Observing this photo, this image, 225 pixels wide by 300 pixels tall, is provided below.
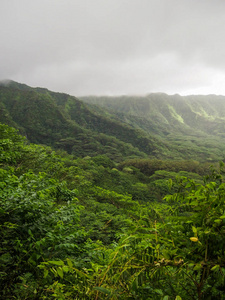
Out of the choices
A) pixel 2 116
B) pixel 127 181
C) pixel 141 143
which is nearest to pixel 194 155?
pixel 141 143

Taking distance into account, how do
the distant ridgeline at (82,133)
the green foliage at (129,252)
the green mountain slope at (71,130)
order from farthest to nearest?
1. the green mountain slope at (71,130)
2. the distant ridgeline at (82,133)
3. the green foliage at (129,252)

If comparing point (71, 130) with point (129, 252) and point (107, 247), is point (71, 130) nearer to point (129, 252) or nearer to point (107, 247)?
point (107, 247)

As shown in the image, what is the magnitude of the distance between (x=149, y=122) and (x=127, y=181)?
15525 cm

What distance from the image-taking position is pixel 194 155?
3317 inches

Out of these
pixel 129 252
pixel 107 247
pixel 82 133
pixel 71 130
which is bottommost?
pixel 107 247

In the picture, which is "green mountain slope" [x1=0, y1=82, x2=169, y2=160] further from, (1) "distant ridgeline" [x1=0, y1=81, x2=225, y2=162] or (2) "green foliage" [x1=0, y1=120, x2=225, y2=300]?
(2) "green foliage" [x1=0, y1=120, x2=225, y2=300]

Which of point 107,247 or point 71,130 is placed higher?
point 71,130

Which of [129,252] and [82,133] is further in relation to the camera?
[82,133]

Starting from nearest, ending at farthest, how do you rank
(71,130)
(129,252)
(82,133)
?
(129,252)
(82,133)
(71,130)

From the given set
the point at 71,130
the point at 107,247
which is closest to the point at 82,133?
the point at 71,130

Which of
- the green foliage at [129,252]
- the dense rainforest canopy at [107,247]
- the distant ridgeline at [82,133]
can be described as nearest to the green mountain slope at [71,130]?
the distant ridgeline at [82,133]

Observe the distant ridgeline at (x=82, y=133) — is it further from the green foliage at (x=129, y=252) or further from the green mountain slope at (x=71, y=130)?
the green foliage at (x=129, y=252)

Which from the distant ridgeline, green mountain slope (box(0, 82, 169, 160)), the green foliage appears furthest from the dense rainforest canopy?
green mountain slope (box(0, 82, 169, 160))

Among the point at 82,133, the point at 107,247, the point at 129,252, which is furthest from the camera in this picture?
the point at 82,133
